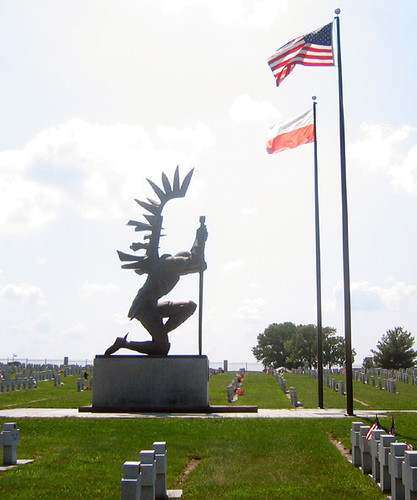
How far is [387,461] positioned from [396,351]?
6631 cm

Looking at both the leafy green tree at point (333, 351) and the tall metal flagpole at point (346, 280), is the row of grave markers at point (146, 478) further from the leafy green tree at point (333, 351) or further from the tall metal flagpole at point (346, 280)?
the leafy green tree at point (333, 351)

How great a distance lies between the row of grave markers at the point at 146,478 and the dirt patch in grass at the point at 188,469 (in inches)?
30.4

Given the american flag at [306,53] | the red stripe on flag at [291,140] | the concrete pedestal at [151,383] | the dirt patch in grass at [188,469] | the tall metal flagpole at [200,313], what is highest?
the american flag at [306,53]

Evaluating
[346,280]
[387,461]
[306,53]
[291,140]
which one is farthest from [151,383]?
[387,461]

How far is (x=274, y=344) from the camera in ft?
343

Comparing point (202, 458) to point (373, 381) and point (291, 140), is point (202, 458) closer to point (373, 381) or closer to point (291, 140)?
point (291, 140)

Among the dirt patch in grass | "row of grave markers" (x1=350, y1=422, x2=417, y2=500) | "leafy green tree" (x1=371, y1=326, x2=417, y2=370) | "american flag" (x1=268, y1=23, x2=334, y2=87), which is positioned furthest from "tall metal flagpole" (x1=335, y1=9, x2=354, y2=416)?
"leafy green tree" (x1=371, y1=326, x2=417, y2=370)

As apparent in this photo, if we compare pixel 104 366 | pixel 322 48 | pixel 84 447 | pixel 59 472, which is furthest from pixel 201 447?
pixel 322 48

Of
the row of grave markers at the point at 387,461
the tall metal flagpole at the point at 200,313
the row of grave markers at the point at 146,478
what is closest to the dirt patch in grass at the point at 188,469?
the row of grave markers at the point at 146,478

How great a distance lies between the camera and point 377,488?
30.7 ft

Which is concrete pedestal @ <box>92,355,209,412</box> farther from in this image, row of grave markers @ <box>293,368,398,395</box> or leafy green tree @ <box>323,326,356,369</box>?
leafy green tree @ <box>323,326,356,369</box>

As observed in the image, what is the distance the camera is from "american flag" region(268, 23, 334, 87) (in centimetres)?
2081

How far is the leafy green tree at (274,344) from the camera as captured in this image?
103 metres

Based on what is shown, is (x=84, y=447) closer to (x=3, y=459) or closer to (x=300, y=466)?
(x=3, y=459)
